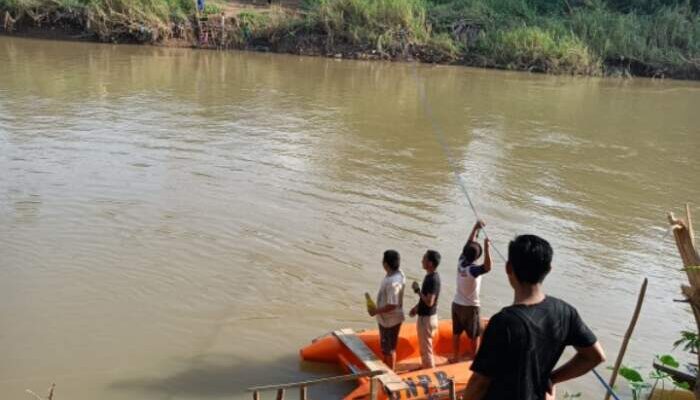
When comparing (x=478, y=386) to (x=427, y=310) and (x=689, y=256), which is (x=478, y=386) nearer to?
(x=689, y=256)

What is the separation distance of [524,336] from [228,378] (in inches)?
146

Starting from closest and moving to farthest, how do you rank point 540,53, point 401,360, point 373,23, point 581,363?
1. point 581,363
2. point 401,360
3. point 540,53
4. point 373,23

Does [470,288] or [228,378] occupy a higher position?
[470,288]

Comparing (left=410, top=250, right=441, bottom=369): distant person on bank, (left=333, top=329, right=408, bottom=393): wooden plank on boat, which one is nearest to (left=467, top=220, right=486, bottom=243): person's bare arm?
(left=410, top=250, right=441, bottom=369): distant person on bank

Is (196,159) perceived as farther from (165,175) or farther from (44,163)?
(44,163)

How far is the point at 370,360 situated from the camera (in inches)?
225

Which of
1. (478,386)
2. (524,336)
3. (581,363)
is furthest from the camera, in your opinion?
(581,363)

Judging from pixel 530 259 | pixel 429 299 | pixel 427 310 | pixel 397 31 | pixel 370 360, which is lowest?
pixel 370 360

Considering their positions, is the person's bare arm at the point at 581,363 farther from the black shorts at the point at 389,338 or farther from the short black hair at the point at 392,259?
the black shorts at the point at 389,338

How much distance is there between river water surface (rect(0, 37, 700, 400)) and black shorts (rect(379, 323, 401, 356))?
58 cm

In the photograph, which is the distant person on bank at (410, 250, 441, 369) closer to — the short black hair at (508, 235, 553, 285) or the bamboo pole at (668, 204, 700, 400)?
the bamboo pole at (668, 204, 700, 400)

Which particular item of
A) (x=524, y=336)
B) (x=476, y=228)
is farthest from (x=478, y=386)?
(x=476, y=228)

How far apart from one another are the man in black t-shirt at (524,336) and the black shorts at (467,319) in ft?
8.61

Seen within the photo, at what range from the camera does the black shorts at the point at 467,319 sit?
5828 mm
